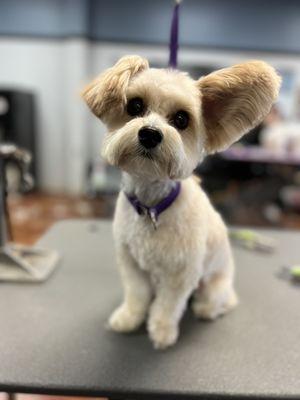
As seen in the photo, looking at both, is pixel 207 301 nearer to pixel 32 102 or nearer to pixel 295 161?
pixel 295 161

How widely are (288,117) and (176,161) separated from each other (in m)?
3.53

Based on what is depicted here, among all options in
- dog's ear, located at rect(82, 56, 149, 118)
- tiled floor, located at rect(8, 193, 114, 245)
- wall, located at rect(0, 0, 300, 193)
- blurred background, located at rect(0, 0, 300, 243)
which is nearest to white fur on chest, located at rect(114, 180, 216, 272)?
dog's ear, located at rect(82, 56, 149, 118)

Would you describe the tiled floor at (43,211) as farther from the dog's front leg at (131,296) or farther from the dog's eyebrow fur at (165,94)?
the dog's eyebrow fur at (165,94)

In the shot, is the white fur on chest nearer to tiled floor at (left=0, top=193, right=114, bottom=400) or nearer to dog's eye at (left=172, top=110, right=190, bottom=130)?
dog's eye at (left=172, top=110, right=190, bottom=130)

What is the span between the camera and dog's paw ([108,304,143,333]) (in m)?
0.82

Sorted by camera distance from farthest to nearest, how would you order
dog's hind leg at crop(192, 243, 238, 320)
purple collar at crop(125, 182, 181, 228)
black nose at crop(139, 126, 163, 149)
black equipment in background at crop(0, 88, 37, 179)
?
black equipment in background at crop(0, 88, 37, 179) → dog's hind leg at crop(192, 243, 238, 320) → purple collar at crop(125, 182, 181, 228) → black nose at crop(139, 126, 163, 149)

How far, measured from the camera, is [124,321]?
0.83 m

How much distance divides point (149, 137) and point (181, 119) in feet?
0.33

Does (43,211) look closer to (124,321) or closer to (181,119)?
(124,321)

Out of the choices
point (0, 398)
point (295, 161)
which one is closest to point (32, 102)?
point (295, 161)

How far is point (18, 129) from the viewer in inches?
133

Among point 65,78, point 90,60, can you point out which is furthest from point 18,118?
point 90,60

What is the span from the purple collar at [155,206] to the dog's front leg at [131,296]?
0.12 m

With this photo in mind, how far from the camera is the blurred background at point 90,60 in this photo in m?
3.26
